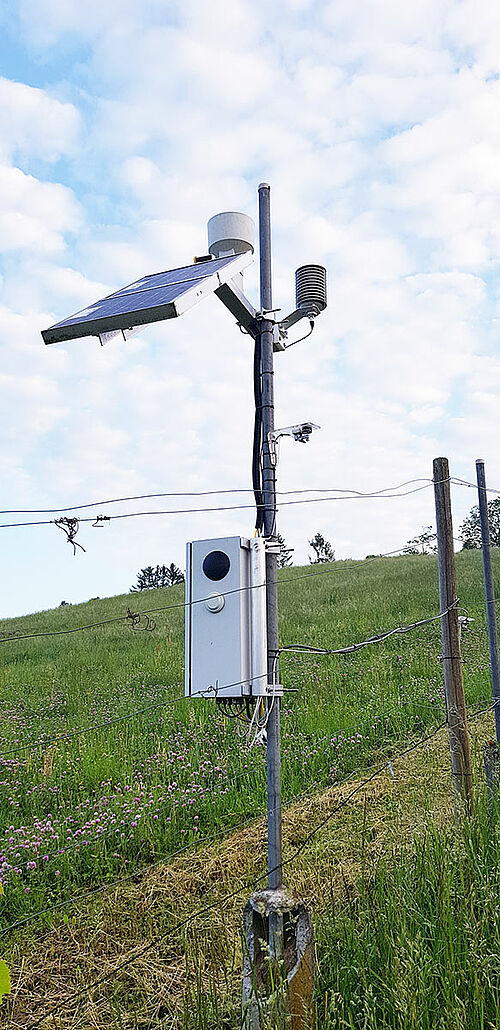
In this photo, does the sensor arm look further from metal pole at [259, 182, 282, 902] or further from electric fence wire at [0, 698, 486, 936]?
electric fence wire at [0, 698, 486, 936]

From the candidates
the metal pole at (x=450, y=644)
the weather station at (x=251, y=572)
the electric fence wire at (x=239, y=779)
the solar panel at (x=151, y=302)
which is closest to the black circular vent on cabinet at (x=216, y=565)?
the weather station at (x=251, y=572)

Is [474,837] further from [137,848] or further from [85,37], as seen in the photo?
[85,37]

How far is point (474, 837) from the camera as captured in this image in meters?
3.87

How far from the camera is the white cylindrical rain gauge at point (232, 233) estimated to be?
3645 millimetres

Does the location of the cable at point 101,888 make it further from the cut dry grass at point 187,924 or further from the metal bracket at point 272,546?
the metal bracket at point 272,546

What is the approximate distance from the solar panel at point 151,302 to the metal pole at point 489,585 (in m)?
3.05

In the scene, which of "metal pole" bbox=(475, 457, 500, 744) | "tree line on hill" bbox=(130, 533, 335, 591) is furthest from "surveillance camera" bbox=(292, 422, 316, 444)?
"tree line on hill" bbox=(130, 533, 335, 591)

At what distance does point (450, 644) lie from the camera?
4777mm

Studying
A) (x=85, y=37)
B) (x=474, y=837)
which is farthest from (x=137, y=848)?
(x=85, y=37)

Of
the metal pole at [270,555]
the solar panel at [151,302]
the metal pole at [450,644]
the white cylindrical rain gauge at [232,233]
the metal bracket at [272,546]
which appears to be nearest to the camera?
the solar panel at [151,302]

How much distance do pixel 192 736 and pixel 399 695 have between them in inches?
104

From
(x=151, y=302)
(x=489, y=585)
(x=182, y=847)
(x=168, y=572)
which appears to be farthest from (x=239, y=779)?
(x=168, y=572)

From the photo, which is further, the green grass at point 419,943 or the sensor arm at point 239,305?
the sensor arm at point 239,305

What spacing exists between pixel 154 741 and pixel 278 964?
498 cm
